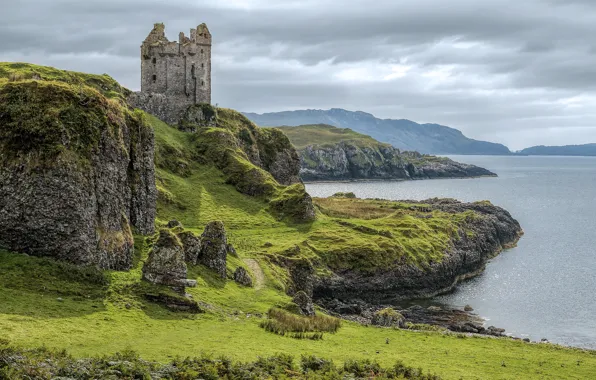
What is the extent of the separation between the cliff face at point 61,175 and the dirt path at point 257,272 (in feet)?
56.6

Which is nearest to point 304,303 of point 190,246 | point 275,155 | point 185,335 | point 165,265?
point 190,246

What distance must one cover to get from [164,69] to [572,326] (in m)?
88.0

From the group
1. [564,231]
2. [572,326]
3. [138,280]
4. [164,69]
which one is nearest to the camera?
[138,280]

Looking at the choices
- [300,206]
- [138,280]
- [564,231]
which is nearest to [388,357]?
[138,280]

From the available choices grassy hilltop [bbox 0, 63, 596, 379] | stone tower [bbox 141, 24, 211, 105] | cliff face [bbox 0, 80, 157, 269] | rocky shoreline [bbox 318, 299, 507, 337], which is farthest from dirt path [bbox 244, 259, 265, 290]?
stone tower [bbox 141, 24, 211, 105]

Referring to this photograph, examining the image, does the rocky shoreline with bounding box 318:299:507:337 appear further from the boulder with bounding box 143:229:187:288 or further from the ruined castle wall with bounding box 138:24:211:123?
the ruined castle wall with bounding box 138:24:211:123

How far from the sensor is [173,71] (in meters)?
133

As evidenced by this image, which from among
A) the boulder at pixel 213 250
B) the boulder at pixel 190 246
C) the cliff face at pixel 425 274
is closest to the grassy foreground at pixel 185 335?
the boulder at pixel 190 246

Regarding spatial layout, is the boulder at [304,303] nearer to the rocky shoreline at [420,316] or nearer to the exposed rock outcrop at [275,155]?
the rocky shoreline at [420,316]

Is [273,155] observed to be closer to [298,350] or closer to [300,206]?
[300,206]

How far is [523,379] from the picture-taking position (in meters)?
46.1

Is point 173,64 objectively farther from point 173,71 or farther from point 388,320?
point 388,320

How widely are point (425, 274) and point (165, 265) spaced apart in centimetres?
6057

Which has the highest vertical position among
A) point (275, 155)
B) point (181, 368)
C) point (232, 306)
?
point (275, 155)
